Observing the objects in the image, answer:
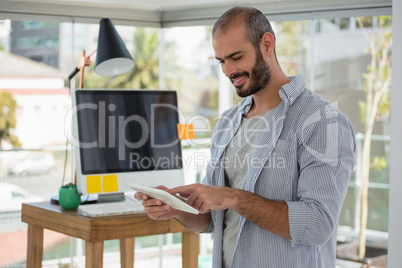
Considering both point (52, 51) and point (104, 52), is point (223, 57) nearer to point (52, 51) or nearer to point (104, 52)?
point (104, 52)

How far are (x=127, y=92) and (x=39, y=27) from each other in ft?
3.87

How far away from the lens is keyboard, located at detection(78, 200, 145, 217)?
236 centimetres

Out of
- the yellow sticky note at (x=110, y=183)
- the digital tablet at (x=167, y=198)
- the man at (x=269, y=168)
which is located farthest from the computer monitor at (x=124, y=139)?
the digital tablet at (x=167, y=198)

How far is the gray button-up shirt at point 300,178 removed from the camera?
1.43 metres

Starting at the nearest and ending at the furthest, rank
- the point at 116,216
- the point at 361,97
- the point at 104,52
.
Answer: the point at 116,216, the point at 104,52, the point at 361,97

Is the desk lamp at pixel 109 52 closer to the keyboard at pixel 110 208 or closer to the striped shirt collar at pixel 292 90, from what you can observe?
the keyboard at pixel 110 208

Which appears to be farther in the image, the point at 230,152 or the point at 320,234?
the point at 230,152

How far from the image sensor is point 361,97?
3043mm

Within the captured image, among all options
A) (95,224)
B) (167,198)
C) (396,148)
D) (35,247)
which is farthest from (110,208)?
(396,148)

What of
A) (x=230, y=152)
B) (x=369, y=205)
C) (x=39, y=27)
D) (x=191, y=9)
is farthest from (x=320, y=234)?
(x=39, y=27)

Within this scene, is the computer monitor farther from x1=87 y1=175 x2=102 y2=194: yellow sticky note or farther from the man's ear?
the man's ear

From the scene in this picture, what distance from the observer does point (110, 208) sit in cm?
242

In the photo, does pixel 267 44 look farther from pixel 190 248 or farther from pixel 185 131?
pixel 190 248

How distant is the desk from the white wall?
3.11 ft
